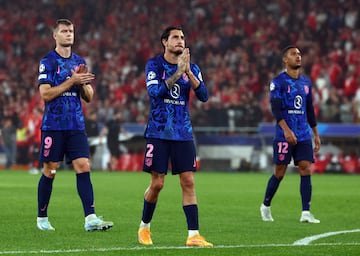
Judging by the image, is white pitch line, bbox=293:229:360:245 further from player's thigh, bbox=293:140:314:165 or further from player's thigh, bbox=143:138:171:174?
player's thigh, bbox=293:140:314:165

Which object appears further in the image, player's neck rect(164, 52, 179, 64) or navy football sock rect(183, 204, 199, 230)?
player's neck rect(164, 52, 179, 64)

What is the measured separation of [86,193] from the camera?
11578 mm

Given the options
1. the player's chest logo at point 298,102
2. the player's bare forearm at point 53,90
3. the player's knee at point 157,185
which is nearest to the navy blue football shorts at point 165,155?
the player's knee at point 157,185

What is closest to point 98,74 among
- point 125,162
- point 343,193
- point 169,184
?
point 125,162

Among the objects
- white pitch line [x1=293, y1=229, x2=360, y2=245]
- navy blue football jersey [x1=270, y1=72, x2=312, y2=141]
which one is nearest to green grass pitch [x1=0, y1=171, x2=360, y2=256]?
white pitch line [x1=293, y1=229, x2=360, y2=245]

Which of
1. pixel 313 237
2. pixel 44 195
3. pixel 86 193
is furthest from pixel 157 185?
pixel 44 195

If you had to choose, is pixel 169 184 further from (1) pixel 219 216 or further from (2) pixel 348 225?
(2) pixel 348 225

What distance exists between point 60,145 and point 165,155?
6.96ft

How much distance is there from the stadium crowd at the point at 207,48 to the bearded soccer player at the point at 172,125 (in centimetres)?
1960

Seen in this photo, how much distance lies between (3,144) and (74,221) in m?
21.4

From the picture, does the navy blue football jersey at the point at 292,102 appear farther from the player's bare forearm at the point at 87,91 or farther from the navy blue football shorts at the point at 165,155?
the navy blue football shorts at the point at 165,155

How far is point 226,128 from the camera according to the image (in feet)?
103

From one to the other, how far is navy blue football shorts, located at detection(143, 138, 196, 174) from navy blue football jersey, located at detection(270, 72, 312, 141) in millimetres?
4124

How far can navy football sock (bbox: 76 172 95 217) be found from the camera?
37.7 ft
